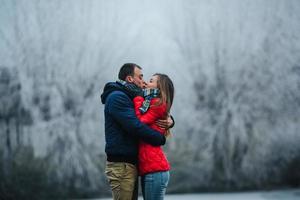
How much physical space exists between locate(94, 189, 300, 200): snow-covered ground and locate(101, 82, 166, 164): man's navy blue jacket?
313 centimetres

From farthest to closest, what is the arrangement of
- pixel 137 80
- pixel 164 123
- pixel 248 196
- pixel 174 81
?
pixel 174 81, pixel 248 196, pixel 137 80, pixel 164 123

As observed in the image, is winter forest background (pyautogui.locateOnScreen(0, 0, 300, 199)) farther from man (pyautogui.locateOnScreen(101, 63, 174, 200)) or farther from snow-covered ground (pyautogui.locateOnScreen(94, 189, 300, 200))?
man (pyautogui.locateOnScreen(101, 63, 174, 200))

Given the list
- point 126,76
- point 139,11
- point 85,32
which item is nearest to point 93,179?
point 85,32

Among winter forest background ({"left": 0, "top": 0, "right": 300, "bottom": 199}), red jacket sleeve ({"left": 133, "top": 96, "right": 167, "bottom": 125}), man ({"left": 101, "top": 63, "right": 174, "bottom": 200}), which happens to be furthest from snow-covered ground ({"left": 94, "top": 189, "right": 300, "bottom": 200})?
red jacket sleeve ({"left": 133, "top": 96, "right": 167, "bottom": 125})

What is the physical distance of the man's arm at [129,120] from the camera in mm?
2158

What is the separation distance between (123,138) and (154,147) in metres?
0.17

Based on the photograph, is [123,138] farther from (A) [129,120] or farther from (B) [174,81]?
(B) [174,81]

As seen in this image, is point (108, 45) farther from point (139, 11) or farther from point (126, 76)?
point (126, 76)

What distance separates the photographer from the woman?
7.09 ft

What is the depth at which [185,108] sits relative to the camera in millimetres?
5516

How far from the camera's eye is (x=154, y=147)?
222cm

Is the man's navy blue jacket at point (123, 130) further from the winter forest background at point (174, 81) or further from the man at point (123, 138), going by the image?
the winter forest background at point (174, 81)

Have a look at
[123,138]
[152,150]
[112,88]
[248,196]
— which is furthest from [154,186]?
[248,196]

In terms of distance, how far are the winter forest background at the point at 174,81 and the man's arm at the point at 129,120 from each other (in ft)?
10.3
